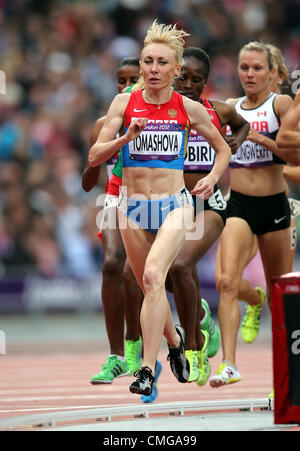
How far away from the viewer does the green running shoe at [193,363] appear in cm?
782

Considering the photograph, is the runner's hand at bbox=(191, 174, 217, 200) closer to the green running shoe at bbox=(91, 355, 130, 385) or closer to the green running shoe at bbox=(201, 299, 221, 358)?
the green running shoe at bbox=(91, 355, 130, 385)

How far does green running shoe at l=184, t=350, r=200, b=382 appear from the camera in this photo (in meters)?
7.82

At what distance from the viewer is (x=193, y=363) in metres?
8.06

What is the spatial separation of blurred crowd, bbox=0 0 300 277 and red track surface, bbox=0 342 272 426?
228 cm

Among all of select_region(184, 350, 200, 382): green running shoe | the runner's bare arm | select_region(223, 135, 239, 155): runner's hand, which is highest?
select_region(223, 135, 239, 155): runner's hand

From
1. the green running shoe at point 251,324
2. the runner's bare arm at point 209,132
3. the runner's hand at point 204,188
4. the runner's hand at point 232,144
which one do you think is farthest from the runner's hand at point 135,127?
the green running shoe at point 251,324

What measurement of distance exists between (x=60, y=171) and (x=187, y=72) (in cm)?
925

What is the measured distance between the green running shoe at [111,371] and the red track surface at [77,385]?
220 millimetres

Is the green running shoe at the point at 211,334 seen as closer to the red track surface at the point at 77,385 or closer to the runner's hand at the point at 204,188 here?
the red track surface at the point at 77,385

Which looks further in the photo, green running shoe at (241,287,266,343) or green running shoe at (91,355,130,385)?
green running shoe at (241,287,266,343)

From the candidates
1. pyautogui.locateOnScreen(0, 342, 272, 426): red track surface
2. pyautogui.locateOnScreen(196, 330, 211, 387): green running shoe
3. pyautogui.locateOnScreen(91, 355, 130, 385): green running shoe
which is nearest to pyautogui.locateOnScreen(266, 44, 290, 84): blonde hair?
pyautogui.locateOnScreen(196, 330, 211, 387): green running shoe

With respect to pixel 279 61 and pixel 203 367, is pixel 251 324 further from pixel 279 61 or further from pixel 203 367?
pixel 279 61
